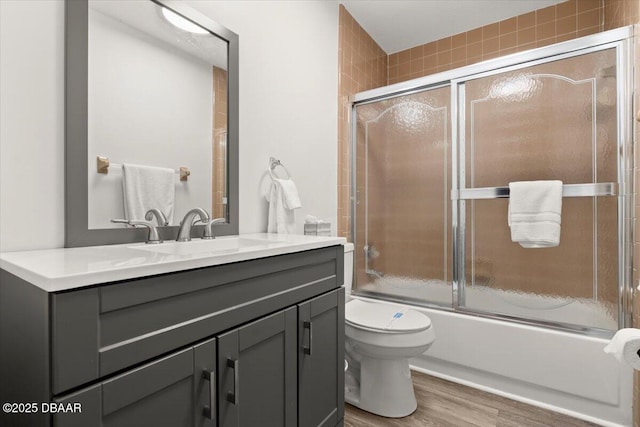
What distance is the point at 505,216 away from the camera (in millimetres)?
1953

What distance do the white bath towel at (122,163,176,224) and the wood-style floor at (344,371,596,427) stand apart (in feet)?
4.34

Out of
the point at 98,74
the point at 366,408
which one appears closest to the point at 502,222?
the point at 366,408

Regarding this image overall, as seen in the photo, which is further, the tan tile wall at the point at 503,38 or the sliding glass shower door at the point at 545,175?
the tan tile wall at the point at 503,38

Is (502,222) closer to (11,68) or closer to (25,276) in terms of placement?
(25,276)

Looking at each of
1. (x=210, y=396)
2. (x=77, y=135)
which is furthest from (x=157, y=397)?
(x=77, y=135)

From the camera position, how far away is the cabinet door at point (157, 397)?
2.09 feet

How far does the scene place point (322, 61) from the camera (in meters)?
2.24

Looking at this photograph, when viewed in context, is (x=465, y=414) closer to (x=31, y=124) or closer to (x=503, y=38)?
(x=31, y=124)

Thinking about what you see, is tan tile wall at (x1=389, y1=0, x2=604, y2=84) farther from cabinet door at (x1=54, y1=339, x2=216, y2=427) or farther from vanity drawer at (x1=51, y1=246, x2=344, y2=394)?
cabinet door at (x1=54, y1=339, x2=216, y2=427)

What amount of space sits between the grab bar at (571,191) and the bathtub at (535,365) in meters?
0.58

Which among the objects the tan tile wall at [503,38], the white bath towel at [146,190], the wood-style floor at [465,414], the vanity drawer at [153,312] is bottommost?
the wood-style floor at [465,414]

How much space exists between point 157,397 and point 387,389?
1.24 metres

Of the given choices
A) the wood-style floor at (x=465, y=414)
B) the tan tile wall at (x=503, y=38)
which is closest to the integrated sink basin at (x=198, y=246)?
the wood-style floor at (x=465, y=414)

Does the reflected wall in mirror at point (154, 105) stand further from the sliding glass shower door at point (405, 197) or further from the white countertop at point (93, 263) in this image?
the sliding glass shower door at point (405, 197)
